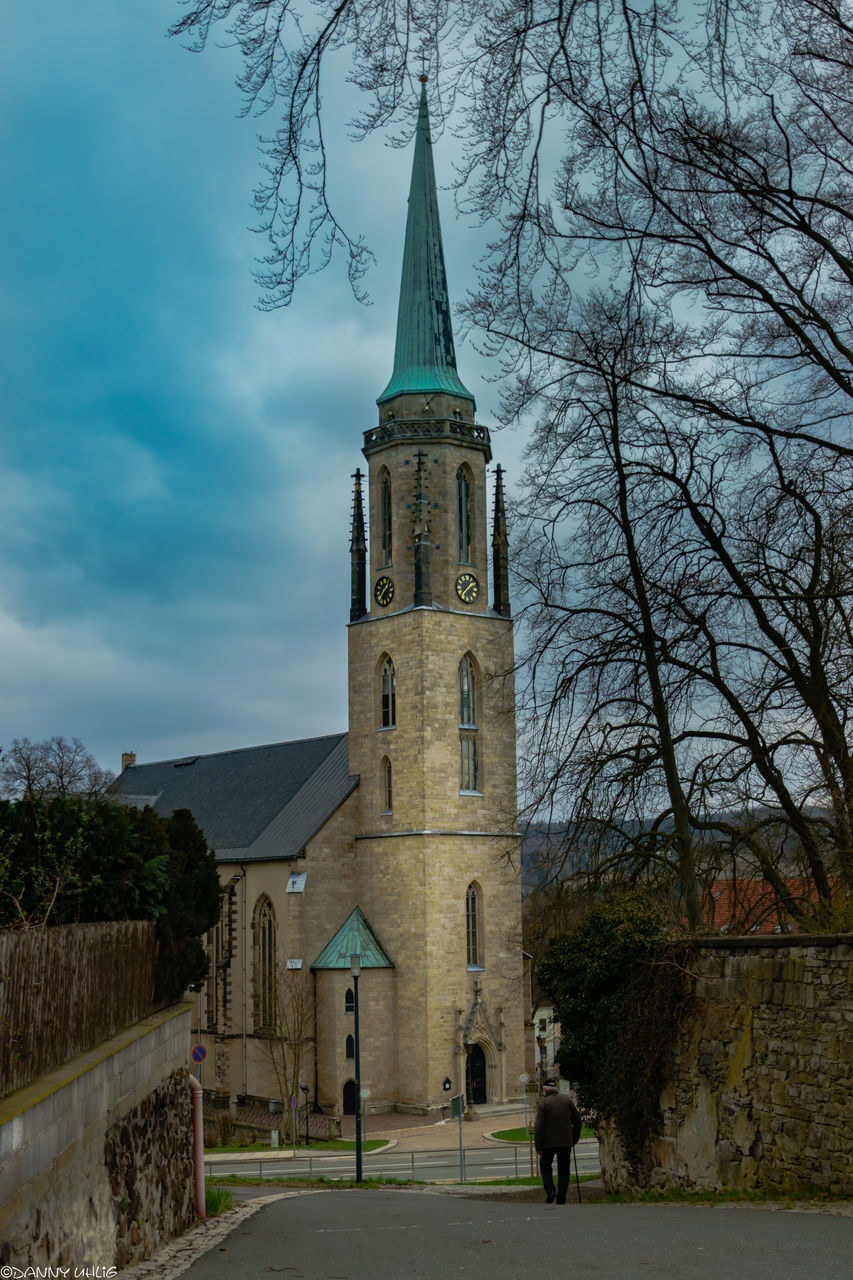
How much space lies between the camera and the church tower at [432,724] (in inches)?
1641

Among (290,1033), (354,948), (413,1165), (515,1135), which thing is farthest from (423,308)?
(413,1165)

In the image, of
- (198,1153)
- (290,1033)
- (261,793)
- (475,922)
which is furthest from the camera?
(261,793)

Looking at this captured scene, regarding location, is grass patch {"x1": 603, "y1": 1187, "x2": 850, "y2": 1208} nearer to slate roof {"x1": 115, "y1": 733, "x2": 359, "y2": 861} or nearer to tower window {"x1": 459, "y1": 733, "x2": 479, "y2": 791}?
tower window {"x1": 459, "y1": 733, "x2": 479, "y2": 791}

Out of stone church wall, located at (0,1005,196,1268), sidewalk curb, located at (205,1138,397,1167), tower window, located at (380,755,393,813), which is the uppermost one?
tower window, located at (380,755,393,813)

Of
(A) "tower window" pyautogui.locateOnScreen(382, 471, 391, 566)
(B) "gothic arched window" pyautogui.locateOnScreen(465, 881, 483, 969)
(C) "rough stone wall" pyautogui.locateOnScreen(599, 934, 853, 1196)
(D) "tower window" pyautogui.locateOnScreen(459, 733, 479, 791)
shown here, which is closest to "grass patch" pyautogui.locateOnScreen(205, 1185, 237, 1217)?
(C) "rough stone wall" pyautogui.locateOnScreen(599, 934, 853, 1196)

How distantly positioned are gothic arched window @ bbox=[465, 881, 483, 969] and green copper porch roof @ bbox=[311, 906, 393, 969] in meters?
2.86

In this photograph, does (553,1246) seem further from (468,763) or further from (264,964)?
(264,964)

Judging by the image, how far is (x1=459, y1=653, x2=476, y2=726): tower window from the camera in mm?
43753

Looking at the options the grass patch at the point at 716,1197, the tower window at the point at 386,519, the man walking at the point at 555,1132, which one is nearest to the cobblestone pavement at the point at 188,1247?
the man walking at the point at 555,1132

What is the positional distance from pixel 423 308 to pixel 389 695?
14.6 meters

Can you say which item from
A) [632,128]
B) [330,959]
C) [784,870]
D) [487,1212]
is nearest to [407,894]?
[330,959]

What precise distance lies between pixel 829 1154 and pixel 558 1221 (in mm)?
2492

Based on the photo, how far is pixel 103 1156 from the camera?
902 cm

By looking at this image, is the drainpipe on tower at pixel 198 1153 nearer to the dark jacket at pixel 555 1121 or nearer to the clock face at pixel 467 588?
the dark jacket at pixel 555 1121
